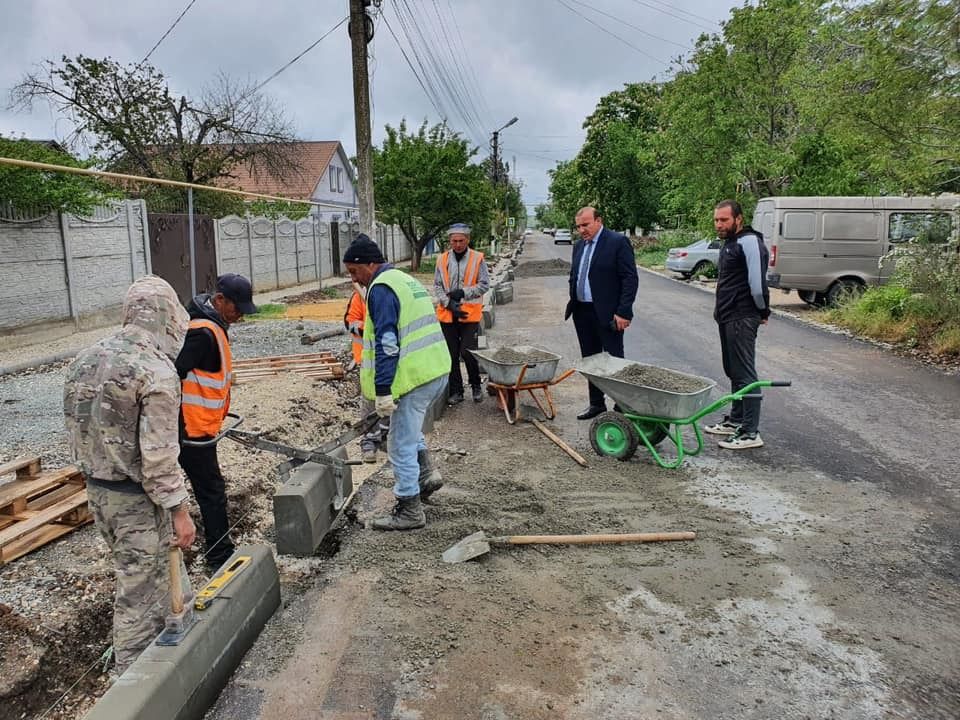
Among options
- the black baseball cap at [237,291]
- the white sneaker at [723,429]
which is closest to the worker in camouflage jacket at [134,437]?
the black baseball cap at [237,291]

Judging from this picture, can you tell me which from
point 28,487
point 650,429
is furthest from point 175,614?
point 650,429

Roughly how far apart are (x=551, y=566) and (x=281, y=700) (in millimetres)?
1592

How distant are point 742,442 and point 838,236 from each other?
10.0m

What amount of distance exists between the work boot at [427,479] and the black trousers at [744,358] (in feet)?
8.48

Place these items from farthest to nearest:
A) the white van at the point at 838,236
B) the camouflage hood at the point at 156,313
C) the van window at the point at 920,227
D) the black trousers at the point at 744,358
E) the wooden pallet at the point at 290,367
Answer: the white van at the point at 838,236
the van window at the point at 920,227
the wooden pallet at the point at 290,367
the black trousers at the point at 744,358
the camouflage hood at the point at 156,313

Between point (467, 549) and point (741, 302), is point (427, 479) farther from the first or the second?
point (741, 302)

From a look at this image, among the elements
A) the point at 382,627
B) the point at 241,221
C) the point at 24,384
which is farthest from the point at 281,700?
the point at 241,221

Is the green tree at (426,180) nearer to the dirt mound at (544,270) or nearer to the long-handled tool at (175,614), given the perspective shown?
the dirt mound at (544,270)

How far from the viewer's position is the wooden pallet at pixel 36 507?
149 inches

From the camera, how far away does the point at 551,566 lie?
388cm

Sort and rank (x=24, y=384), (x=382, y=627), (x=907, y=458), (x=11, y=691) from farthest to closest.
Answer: (x=24, y=384)
(x=907, y=458)
(x=382, y=627)
(x=11, y=691)

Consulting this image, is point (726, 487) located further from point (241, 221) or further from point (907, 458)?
point (241, 221)

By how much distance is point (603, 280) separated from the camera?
6.32 m

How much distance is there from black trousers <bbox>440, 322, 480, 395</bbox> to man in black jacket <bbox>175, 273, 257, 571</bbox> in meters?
3.58
